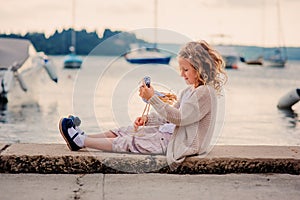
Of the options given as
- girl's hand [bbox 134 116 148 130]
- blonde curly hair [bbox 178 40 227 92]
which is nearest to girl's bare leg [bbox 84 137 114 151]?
girl's hand [bbox 134 116 148 130]

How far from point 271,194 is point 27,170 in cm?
179

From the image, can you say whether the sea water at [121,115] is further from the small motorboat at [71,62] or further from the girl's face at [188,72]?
the small motorboat at [71,62]

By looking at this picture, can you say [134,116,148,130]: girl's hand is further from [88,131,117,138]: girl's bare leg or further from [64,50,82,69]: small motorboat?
[64,50,82,69]: small motorboat

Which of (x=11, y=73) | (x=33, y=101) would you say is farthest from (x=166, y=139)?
(x=11, y=73)

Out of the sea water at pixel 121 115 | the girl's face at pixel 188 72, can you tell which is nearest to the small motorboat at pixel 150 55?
the sea water at pixel 121 115

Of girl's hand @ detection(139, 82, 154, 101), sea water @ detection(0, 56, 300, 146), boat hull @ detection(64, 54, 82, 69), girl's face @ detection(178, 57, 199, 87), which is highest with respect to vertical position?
girl's face @ detection(178, 57, 199, 87)

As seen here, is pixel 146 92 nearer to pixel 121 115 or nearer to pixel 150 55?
pixel 121 115

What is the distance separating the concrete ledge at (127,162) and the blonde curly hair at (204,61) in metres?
0.58

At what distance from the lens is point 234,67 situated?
8344 centimetres

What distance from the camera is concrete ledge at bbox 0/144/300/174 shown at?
14.8 ft

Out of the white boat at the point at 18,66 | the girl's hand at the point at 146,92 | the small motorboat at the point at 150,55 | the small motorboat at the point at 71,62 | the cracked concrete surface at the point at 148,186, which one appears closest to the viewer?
the cracked concrete surface at the point at 148,186

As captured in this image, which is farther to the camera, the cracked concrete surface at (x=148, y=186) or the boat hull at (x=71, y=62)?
the boat hull at (x=71, y=62)

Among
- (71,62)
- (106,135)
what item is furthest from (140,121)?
(71,62)

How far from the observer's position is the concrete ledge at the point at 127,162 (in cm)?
450
